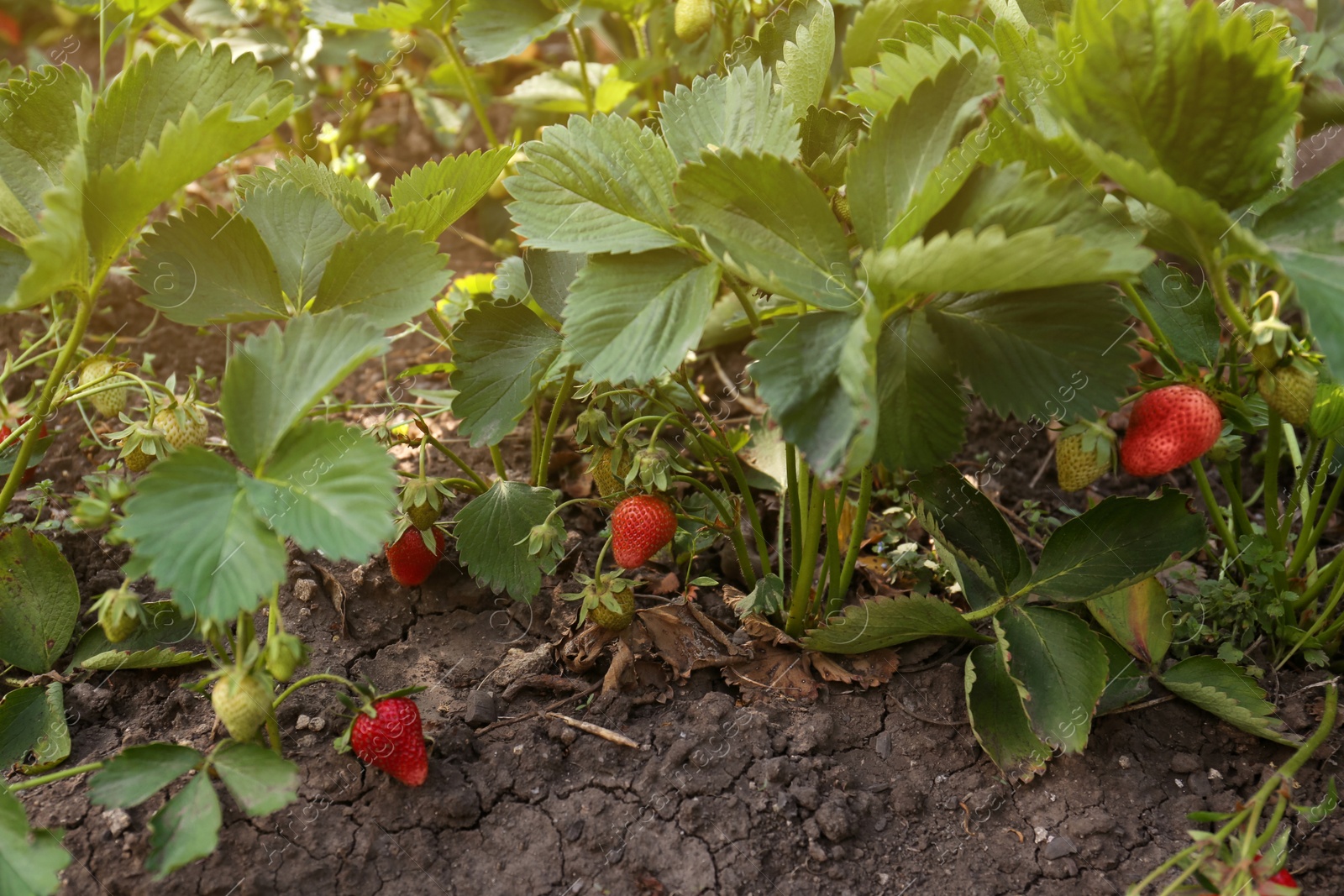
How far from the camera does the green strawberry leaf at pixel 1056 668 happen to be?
122cm

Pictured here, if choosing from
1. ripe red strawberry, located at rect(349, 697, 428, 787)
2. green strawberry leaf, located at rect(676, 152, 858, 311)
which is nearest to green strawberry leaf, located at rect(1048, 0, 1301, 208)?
green strawberry leaf, located at rect(676, 152, 858, 311)

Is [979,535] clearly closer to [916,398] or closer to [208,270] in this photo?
[916,398]

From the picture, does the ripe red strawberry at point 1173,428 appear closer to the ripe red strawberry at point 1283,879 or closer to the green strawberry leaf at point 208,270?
the ripe red strawberry at point 1283,879

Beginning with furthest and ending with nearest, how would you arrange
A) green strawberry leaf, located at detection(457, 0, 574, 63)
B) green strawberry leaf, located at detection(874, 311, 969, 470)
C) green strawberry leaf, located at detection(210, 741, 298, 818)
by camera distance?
green strawberry leaf, located at detection(457, 0, 574, 63) < green strawberry leaf, located at detection(874, 311, 969, 470) < green strawberry leaf, located at detection(210, 741, 298, 818)

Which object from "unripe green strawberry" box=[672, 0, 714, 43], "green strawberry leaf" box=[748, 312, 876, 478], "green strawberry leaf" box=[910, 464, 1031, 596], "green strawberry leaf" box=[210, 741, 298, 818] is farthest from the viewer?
"unripe green strawberry" box=[672, 0, 714, 43]

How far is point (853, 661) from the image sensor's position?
4.79ft

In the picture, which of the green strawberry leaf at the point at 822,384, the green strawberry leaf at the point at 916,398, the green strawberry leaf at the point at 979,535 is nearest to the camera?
the green strawberry leaf at the point at 822,384

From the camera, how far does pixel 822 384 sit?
3.31 feet

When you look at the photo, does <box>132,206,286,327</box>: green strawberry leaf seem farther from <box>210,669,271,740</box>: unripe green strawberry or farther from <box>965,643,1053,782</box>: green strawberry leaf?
<box>965,643,1053,782</box>: green strawberry leaf

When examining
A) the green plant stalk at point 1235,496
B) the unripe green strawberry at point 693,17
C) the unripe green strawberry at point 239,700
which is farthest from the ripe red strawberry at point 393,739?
the unripe green strawberry at point 693,17

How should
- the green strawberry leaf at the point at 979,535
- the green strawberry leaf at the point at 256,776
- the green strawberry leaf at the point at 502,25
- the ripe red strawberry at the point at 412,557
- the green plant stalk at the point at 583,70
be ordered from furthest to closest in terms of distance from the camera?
the green plant stalk at the point at 583,70 < the green strawberry leaf at the point at 502,25 < the ripe red strawberry at the point at 412,557 < the green strawberry leaf at the point at 979,535 < the green strawberry leaf at the point at 256,776

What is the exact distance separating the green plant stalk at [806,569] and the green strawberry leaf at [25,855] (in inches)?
36.5

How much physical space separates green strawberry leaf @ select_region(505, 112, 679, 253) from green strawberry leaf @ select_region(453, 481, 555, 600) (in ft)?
1.30

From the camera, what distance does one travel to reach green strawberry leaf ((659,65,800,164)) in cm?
118
